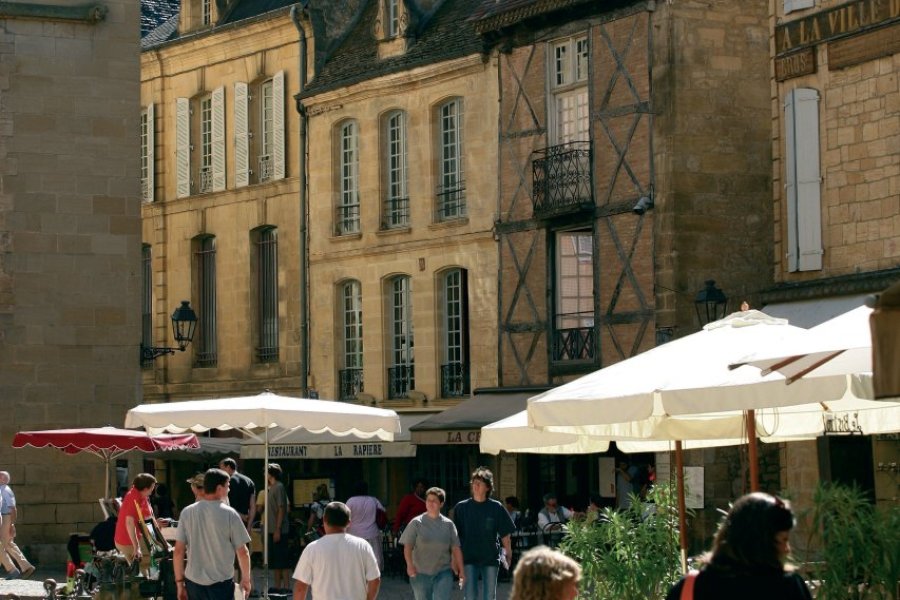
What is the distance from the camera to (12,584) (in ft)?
76.0

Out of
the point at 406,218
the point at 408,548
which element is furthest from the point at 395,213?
the point at 408,548

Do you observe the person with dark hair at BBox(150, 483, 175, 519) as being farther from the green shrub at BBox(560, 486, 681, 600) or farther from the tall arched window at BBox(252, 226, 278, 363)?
Answer: the green shrub at BBox(560, 486, 681, 600)

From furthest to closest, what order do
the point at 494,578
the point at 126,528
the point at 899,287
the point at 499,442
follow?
the point at 126,528, the point at 494,578, the point at 499,442, the point at 899,287

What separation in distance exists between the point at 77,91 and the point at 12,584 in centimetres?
707

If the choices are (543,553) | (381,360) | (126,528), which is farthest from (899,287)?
(381,360)

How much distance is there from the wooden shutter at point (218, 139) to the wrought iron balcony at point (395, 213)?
4.93 meters

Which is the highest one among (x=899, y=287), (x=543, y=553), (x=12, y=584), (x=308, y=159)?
(x=308, y=159)

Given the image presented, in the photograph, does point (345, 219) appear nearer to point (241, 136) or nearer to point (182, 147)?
point (241, 136)

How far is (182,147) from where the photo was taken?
3756cm

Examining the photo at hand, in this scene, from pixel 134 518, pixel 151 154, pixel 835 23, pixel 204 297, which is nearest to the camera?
pixel 134 518

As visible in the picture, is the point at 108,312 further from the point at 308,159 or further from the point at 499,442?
the point at 499,442

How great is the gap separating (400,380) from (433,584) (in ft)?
56.2

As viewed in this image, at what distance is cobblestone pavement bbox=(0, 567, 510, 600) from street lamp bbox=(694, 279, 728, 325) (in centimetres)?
440

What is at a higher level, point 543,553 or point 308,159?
point 308,159
